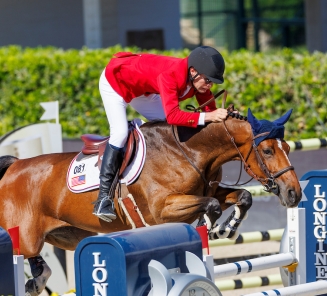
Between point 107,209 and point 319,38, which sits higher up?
point 319,38

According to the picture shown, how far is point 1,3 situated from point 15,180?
9.26 meters

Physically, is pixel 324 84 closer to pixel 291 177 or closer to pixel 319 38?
pixel 291 177

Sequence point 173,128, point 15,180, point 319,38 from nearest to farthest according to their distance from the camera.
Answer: point 173,128, point 15,180, point 319,38

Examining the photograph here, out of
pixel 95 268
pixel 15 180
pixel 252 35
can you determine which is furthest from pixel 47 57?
pixel 252 35

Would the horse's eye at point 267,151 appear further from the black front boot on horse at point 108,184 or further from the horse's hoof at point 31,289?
the horse's hoof at point 31,289

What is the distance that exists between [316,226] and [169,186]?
1044 mm

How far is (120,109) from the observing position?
478cm

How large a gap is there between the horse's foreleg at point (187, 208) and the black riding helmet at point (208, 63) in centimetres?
73

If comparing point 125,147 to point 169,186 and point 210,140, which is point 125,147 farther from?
point 210,140

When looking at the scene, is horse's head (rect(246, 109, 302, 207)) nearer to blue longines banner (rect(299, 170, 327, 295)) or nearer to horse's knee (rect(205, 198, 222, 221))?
horse's knee (rect(205, 198, 222, 221))

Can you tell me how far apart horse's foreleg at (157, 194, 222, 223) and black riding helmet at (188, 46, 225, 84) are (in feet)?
2.41

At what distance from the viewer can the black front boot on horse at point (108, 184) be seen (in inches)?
182

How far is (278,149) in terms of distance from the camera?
443cm

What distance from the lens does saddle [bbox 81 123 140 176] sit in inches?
185
